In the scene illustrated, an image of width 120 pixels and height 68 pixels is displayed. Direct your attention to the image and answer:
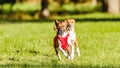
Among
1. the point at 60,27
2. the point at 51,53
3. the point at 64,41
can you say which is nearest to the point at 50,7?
the point at 51,53

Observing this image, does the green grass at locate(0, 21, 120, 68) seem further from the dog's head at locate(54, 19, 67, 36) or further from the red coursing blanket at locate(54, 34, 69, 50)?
the dog's head at locate(54, 19, 67, 36)

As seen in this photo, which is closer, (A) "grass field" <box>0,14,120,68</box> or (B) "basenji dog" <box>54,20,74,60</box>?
(A) "grass field" <box>0,14,120,68</box>

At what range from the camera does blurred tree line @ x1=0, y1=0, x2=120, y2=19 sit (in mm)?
40844

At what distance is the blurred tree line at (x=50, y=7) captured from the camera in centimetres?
4084

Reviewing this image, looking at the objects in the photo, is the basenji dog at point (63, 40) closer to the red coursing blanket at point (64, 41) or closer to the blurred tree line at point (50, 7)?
the red coursing blanket at point (64, 41)

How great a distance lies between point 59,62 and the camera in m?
12.2

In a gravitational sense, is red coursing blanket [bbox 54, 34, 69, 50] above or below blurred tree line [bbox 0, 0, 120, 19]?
above

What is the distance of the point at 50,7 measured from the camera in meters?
55.8

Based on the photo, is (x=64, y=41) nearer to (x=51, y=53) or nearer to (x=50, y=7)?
(x=51, y=53)

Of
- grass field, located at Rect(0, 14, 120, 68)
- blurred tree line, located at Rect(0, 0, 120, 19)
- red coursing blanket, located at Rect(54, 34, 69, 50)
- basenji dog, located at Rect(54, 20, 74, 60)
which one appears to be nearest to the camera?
grass field, located at Rect(0, 14, 120, 68)

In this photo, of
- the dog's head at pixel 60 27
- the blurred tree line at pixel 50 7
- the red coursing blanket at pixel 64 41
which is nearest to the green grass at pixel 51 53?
the red coursing blanket at pixel 64 41

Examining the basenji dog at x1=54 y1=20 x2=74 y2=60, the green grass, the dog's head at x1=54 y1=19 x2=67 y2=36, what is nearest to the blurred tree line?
the green grass

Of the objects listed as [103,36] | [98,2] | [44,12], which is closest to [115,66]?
[103,36]

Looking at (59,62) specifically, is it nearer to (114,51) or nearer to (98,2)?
(114,51)
